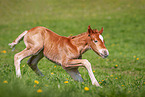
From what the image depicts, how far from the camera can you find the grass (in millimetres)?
5902

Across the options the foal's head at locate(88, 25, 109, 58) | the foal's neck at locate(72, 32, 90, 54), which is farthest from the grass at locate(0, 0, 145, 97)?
the foal's neck at locate(72, 32, 90, 54)

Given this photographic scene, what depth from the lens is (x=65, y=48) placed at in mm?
4805

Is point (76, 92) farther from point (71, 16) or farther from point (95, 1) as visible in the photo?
point (95, 1)

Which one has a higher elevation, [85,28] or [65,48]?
[85,28]

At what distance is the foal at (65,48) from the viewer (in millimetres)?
4543

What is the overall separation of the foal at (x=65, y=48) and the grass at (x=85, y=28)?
1.53 feet

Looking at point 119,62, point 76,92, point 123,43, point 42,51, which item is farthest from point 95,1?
point 76,92

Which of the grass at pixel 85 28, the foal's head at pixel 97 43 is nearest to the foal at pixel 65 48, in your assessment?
the foal's head at pixel 97 43

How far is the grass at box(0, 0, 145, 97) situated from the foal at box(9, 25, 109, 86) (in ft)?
1.53

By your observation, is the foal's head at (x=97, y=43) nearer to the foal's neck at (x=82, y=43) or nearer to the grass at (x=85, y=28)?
the foal's neck at (x=82, y=43)

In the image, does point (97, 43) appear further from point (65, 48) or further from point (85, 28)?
point (85, 28)

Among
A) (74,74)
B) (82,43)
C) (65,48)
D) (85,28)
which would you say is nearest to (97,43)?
(82,43)

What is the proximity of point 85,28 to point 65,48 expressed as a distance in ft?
41.5

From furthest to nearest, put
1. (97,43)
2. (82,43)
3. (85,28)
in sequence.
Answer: (85,28) → (82,43) → (97,43)
